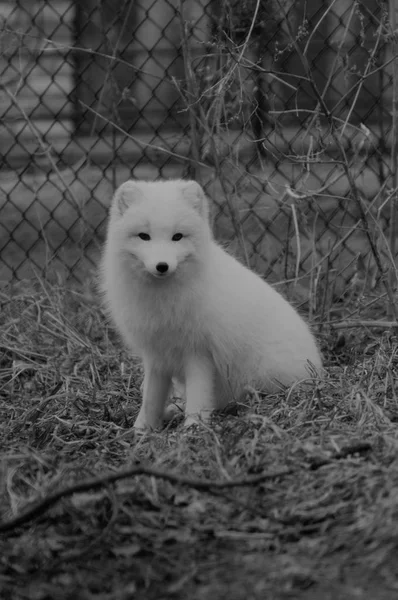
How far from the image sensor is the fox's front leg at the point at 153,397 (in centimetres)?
416

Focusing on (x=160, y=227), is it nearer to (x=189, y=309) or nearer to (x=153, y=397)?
(x=189, y=309)

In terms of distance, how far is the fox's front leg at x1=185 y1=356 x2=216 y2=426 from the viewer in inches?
158

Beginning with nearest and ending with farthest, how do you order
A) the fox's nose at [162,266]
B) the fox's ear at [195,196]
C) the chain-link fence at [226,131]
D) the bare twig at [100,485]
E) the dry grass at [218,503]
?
the dry grass at [218,503] → the bare twig at [100,485] → the fox's nose at [162,266] → the fox's ear at [195,196] → the chain-link fence at [226,131]

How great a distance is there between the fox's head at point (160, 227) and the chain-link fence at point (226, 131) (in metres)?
0.43

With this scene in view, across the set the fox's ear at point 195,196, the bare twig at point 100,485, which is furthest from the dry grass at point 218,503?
the fox's ear at point 195,196

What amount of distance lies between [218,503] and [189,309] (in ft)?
4.31

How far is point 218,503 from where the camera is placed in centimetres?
273

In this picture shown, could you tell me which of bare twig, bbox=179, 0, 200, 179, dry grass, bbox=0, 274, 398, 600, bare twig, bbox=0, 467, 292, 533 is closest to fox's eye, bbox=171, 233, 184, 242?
dry grass, bbox=0, 274, 398, 600

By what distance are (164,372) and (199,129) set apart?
7.04 ft

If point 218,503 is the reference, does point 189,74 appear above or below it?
above

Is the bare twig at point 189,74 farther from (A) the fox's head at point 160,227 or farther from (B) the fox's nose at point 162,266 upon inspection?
(B) the fox's nose at point 162,266

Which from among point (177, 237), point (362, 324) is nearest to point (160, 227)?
point (177, 237)

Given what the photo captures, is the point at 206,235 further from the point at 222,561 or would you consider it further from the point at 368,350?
the point at 222,561

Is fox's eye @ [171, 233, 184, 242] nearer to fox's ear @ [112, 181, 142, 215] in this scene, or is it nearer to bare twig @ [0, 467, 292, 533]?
fox's ear @ [112, 181, 142, 215]
